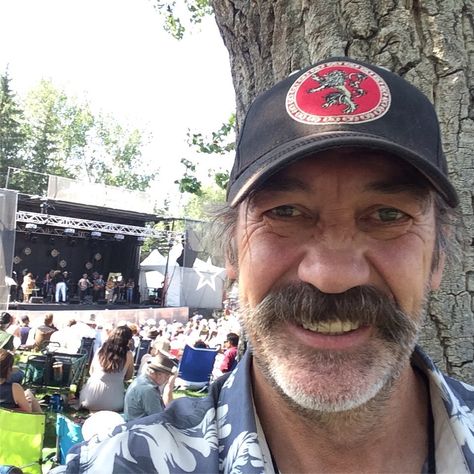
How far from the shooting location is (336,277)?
3.47ft

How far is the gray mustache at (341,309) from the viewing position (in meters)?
1.07

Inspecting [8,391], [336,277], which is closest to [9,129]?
[8,391]

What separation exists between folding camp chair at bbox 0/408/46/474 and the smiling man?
3.83 metres

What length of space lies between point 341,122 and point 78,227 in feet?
67.0

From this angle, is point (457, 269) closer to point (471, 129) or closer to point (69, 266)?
point (471, 129)

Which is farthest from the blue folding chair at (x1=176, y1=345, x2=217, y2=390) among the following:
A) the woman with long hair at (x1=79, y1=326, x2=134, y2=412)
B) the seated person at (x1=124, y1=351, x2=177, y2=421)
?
the seated person at (x1=124, y1=351, x2=177, y2=421)

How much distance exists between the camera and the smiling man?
3.44 feet

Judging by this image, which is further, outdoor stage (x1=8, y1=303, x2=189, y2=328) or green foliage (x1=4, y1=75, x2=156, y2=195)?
green foliage (x1=4, y1=75, x2=156, y2=195)

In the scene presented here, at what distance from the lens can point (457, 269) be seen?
1660 millimetres

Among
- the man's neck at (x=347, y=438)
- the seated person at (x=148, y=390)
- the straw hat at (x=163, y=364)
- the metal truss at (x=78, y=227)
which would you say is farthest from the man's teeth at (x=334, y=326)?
the metal truss at (x=78, y=227)

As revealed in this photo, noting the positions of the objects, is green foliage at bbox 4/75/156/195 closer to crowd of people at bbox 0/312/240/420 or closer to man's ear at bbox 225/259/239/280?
crowd of people at bbox 0/312/240/420

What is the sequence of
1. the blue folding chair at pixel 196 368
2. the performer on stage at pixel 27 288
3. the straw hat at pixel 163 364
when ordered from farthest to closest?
the performer on stage at pixel 27 288, the blue folding chair at pixel 196 368, the straw hat at pixel 163 364

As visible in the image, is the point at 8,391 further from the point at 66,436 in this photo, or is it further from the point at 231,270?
the point at 231,270

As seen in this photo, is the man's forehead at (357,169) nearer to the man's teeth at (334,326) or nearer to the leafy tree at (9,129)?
the man's teeth at (334,326)
